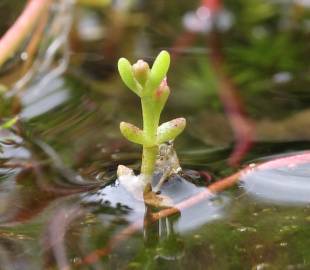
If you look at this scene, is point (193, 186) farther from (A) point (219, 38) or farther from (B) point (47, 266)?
(A) point (219, 38)

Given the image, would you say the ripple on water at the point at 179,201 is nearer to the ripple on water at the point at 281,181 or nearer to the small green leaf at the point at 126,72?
the ripple on water at the point at 281,181

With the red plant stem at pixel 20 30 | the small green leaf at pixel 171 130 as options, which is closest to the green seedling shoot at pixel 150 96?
the small green leaf at pixel 171 130

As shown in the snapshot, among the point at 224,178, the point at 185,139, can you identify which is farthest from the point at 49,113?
the point at 224,178

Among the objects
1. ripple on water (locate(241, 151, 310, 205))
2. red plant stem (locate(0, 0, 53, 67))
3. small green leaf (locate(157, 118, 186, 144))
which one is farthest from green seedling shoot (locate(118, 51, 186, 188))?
red plant stem (locate(0, 0, 53, 67))

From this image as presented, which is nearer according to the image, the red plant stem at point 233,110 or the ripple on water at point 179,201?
the ripple on water at point 179,201

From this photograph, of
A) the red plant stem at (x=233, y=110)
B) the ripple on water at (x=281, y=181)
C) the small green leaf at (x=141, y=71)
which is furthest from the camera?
the red plant stem at (x=233, y=110)

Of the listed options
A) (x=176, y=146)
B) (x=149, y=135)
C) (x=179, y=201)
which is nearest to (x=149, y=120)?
(x=149, y=135)

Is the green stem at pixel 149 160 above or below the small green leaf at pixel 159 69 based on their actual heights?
below
